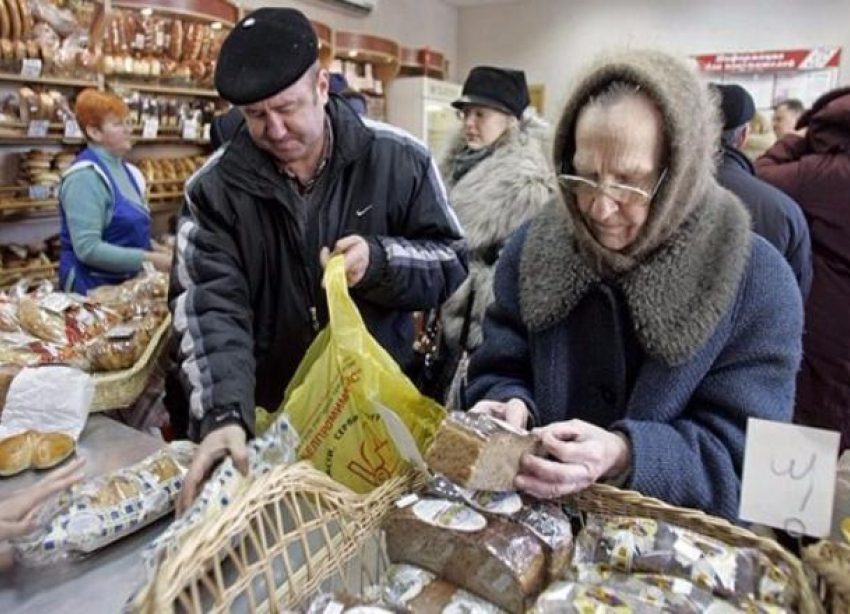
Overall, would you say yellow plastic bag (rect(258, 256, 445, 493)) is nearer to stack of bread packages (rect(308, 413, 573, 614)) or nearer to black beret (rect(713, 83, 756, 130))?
stack of bread packages (rect(308, 413, 573, 614))

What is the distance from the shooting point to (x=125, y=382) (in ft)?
5.24

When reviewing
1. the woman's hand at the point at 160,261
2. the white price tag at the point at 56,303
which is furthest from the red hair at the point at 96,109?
the white price tag at the point at 56,303

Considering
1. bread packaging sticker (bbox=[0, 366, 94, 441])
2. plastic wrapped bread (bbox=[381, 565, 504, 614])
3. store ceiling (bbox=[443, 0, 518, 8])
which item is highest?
store ceiling (bbox=[443, 0, 518, 8])

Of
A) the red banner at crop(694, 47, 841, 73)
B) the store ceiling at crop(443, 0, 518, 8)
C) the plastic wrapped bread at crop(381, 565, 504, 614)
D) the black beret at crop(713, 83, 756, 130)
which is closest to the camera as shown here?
the plastic wrapped bread at crop(381, 565, 504, 614)

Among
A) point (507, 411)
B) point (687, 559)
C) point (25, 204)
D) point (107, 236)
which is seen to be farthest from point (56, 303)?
point (25, 204)

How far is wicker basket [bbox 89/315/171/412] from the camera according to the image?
1.55 m

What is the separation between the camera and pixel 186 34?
187 inches

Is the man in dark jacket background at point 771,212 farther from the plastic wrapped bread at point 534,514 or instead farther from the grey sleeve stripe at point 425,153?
the plastic wrapped bread at point 534,514

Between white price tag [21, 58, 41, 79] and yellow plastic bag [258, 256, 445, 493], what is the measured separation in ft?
11.4

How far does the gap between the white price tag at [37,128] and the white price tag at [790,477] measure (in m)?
4.27

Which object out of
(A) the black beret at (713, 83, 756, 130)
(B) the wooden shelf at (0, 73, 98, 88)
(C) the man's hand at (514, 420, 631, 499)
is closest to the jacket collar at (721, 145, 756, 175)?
(A) the black beret at (713, 83, 756, 130)

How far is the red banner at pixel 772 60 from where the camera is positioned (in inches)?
273

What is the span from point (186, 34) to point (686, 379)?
480cm

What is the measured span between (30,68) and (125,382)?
3.07 m
